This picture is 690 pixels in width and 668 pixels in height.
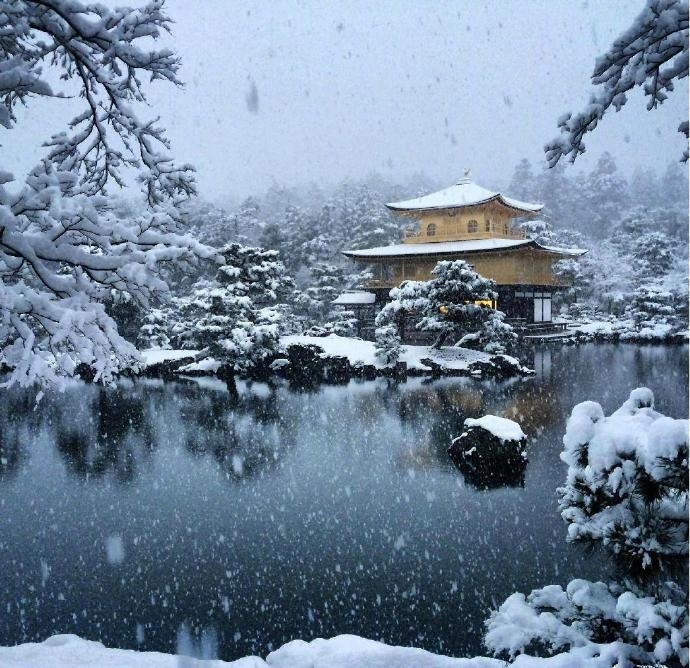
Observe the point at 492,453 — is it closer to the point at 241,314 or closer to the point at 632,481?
the point at 632,481

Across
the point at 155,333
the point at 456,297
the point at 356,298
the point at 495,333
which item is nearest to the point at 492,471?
the point at 456,297

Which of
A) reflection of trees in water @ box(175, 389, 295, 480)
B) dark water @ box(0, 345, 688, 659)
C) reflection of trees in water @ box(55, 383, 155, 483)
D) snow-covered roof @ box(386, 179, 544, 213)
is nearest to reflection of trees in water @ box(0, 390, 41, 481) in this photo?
dark water @ box(0, 345, 688, 659)

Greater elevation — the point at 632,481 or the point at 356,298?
the point at 356,298

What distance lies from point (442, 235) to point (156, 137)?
27.8 meters

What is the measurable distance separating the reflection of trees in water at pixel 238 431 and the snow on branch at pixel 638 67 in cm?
802

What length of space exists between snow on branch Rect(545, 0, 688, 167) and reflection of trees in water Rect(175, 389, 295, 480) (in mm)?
8020

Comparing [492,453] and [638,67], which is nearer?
[638,67]

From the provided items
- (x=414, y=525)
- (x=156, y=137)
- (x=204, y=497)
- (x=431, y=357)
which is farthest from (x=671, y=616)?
(x=431, y=357)

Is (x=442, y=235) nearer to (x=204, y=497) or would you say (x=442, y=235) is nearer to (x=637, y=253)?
(x=637, y=253)

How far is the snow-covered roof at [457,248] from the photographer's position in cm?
2608

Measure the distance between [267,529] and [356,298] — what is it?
25.3m

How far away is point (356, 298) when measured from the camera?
3216cm

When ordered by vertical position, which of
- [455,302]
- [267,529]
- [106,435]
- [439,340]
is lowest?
[267,529]

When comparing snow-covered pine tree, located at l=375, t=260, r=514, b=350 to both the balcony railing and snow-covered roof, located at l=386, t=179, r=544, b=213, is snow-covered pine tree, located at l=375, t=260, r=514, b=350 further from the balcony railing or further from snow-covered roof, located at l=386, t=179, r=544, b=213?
snow-covered roof, located at l=386, t=179, r=544, b=213
